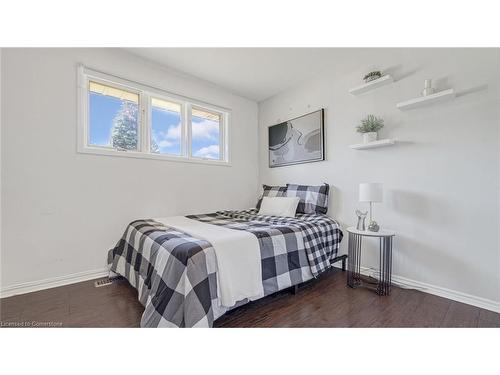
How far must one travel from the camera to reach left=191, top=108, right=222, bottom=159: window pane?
3.23 metres

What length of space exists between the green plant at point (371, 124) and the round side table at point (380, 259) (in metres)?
1.10

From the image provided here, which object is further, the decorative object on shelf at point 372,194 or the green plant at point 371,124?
the green plant at point 371,124

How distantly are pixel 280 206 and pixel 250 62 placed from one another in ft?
6.08

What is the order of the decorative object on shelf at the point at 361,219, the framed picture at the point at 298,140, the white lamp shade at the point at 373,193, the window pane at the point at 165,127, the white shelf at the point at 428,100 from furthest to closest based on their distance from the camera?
1. the framed picture at the point at 298,140
2. the window pane at the point at 165,127
3. the decorative object on shelf at the point at 361,219
4. the white lamp shade at the point at 373,193
5. the white shelf at the point at 428,100

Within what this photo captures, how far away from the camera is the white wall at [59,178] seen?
6.34 feet

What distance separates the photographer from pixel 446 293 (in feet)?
6.26

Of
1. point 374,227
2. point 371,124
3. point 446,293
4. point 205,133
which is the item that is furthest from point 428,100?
point 205,133

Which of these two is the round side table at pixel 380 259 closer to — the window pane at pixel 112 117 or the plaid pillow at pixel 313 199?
the plaid pillow at pixel 313 199

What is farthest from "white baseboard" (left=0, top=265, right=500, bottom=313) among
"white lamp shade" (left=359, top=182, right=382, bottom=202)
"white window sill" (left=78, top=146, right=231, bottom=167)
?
"white window sill" (left=78, top=146, right=231, bottom=167)

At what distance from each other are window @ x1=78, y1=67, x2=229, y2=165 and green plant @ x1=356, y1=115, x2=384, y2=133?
1995 mm

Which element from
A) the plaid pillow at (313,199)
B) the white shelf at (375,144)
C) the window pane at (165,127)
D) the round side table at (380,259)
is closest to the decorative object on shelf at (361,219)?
the round side table at (380,259)

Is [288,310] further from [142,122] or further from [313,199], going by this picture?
[142,122]
